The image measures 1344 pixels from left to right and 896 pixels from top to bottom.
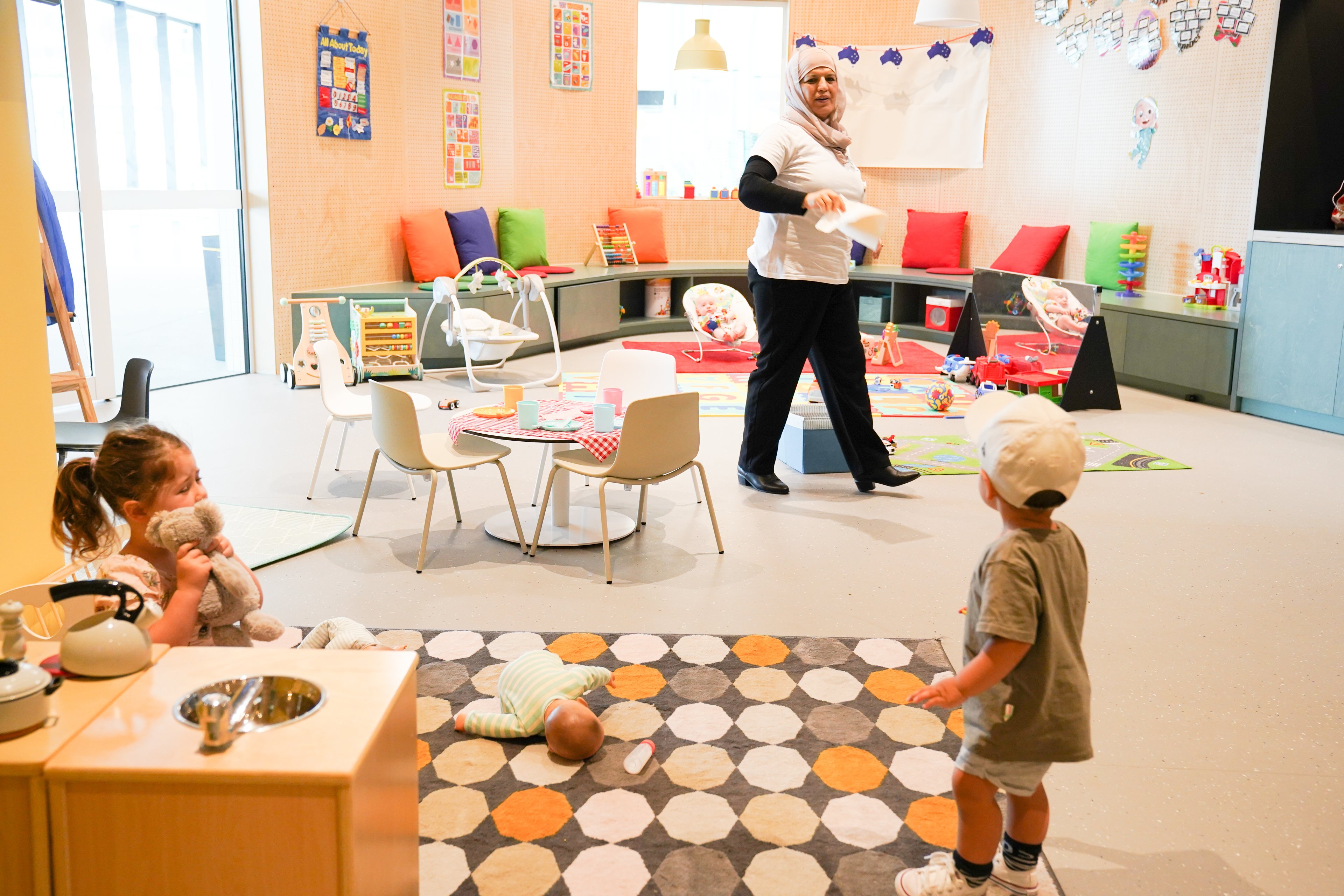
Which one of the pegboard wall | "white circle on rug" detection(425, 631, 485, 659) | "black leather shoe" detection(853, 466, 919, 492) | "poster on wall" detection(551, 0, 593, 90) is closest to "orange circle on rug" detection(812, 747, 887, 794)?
"white circle on rug" detection(425, 631, 485, 659)

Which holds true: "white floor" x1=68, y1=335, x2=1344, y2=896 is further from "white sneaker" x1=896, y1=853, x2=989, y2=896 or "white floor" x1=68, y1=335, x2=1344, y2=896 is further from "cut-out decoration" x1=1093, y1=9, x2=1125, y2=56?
"cut-out decoration" x1=1093, y1=9, x2=1125, y2=56

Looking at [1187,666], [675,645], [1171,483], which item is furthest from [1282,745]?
[1171,483]

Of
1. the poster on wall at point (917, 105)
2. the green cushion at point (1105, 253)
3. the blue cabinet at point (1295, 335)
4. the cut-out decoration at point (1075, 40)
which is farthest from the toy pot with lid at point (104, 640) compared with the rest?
the poster on wall at point (917, 105)

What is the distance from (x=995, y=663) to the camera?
1770mm

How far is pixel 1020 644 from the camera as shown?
5.78 feet

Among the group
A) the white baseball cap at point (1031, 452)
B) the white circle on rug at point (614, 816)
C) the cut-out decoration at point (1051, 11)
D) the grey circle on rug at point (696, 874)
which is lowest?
the grey circle on rug at point (696, 874)

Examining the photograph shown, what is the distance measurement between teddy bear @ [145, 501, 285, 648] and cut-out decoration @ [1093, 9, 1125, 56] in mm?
7785

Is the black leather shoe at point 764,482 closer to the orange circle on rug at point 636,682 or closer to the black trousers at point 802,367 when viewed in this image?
the black trousers at point 802,367

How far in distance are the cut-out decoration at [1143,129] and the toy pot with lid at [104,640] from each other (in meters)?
7.76

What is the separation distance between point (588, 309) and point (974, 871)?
6.87 m

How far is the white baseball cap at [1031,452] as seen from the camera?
5.74ft

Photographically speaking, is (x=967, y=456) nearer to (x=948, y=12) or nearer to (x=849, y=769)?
(x=849, y=769)

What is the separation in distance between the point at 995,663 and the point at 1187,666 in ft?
5.24

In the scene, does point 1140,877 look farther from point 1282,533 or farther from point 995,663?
point 1282,533
